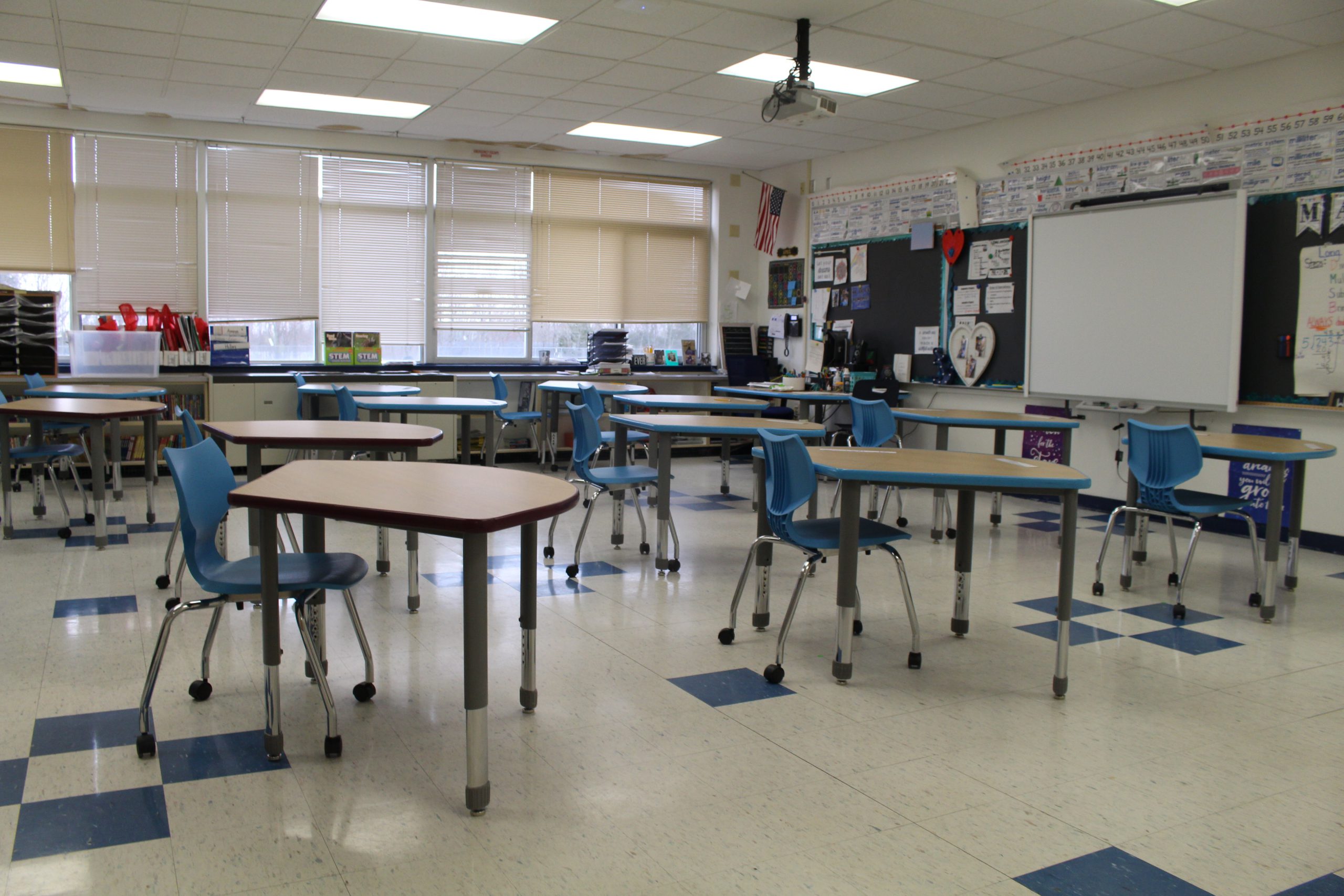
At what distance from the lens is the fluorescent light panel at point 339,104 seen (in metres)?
7.12

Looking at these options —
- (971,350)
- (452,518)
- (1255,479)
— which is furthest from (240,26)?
(1255,479)

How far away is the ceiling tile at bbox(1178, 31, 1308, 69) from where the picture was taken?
546 centimetres

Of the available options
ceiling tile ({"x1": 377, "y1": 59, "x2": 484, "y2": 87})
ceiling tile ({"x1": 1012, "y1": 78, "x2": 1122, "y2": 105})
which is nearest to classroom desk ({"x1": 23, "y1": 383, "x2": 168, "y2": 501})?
ceiling tile ({"x1": 377, "y1": 59, "x2": 484, "y2": 87})

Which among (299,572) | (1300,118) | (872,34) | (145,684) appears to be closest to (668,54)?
(872,34)

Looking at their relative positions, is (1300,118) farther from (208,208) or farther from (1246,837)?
(208,208)

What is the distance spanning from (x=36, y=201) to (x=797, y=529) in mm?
6983

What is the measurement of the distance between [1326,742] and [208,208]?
8311 mm

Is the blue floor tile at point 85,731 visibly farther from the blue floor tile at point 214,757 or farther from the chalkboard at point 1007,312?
the chalkboard at point 1007,312

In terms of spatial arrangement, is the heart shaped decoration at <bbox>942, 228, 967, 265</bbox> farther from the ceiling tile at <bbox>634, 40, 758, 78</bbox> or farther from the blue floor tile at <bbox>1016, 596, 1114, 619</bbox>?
the blue floor tile at <bbox>1016, 596, 1114, 619</bbox>

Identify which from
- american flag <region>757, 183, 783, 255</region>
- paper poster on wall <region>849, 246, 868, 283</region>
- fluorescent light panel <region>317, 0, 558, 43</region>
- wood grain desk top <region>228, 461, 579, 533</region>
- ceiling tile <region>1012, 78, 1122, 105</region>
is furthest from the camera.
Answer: american flag <region>757, 183, 783, 255</region>

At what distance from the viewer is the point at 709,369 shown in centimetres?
1018

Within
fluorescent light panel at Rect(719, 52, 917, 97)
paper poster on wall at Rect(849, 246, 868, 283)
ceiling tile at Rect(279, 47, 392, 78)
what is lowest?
paper poster on wall at Rect(849, 246, 868, 283)

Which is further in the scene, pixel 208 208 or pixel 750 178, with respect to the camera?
pixel 750 178

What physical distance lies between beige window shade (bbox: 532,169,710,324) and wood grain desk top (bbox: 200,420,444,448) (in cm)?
531
